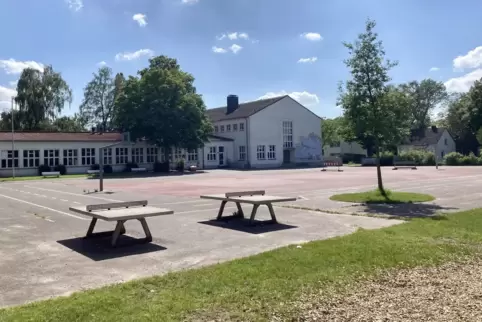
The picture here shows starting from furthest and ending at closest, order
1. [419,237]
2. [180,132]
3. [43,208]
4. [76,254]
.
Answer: [180,132], [43,208], [419,237], [76,254]

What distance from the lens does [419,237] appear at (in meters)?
8.59

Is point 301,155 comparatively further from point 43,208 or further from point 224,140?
point 43,208

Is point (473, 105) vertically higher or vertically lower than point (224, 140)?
higher

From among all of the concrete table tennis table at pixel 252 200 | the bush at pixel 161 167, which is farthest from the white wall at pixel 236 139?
the concrete table tennis table at pixel 252 200

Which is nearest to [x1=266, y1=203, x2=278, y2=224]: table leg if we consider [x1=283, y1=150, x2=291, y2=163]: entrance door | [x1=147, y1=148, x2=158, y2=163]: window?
[x1=147, y1=148, x2=158, y2=163]: window

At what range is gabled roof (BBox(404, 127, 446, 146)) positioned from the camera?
3194 inches

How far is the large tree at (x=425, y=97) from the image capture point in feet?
314

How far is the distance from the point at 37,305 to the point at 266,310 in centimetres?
253

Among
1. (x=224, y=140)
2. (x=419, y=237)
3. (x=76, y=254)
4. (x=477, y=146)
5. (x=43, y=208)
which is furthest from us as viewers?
(x=477, y=146)

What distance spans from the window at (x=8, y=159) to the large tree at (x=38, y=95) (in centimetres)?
2262

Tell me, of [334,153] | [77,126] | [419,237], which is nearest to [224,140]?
[77,126]

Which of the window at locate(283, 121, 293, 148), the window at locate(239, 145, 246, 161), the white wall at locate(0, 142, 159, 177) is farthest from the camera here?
the window at locate(283, 121, 293, 148)

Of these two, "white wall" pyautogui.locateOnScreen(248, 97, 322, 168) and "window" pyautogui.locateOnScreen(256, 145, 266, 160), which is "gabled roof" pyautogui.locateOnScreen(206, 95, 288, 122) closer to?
"white wall" pyautogui.locateOnScreen(248, 97, 322, 168)

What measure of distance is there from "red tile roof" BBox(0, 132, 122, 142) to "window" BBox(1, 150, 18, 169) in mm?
1397
